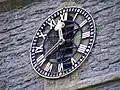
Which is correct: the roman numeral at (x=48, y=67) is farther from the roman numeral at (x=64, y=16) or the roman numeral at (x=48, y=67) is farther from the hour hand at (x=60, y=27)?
the roman numeral at (x=64, y=16)

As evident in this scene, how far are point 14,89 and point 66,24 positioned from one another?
162cm

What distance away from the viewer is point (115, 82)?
40.8 feet

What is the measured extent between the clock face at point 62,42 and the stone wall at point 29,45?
0.12 m

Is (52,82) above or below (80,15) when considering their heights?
below

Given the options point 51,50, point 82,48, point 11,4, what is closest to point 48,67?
point 51,50

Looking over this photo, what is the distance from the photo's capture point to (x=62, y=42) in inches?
537

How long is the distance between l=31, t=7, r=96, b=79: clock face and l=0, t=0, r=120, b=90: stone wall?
124mm

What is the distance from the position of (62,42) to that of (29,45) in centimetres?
75

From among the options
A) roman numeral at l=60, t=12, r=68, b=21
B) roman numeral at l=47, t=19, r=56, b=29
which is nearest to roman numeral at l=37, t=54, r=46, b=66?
roman numeral at l=47, t=19, r=56, b=29

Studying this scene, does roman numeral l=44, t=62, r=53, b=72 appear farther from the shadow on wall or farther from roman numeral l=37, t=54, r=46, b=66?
the shadow on wall

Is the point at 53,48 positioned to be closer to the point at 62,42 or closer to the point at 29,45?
the point at 62,42

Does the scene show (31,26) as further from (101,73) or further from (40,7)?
(101,73)

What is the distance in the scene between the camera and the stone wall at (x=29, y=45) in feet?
41.9

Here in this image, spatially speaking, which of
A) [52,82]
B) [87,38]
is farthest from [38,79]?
[87,38]
